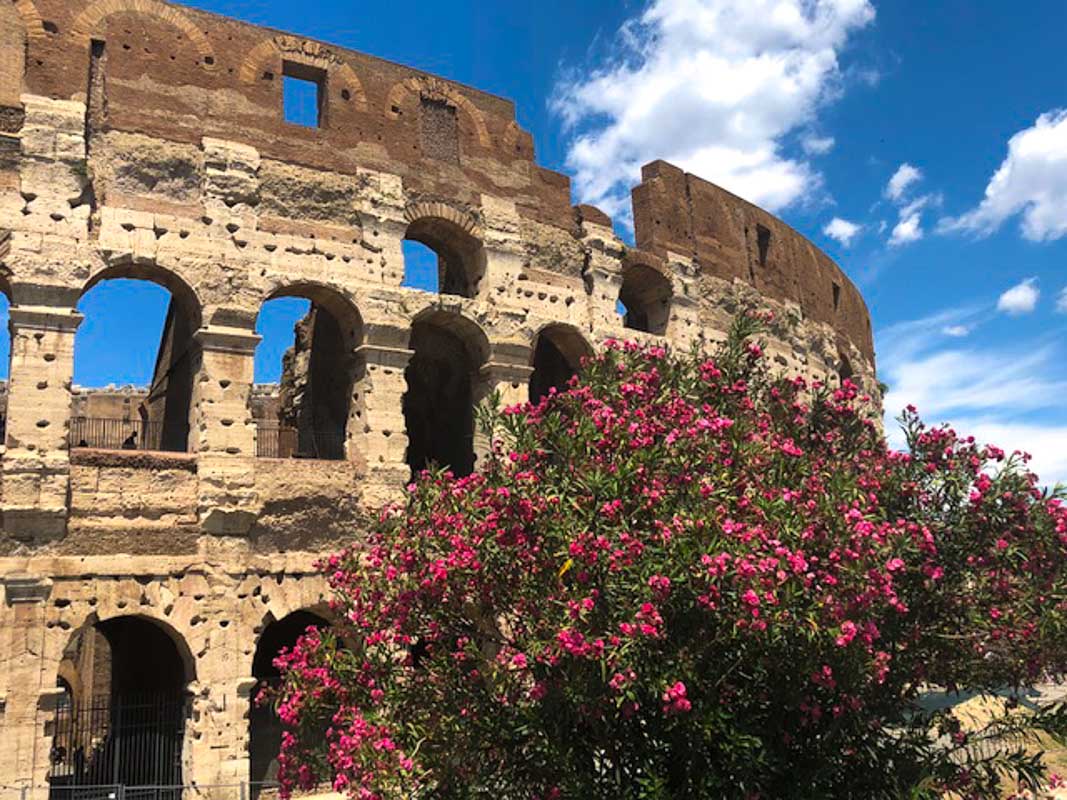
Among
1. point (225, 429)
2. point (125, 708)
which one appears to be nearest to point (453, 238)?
point (225, 429)

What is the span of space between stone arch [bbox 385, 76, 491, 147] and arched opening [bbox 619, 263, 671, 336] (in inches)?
140

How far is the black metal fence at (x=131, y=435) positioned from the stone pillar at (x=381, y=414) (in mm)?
2492

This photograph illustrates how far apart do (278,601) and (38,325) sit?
4.25 meters

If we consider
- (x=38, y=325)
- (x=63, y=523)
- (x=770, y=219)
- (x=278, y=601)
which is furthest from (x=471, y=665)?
(x=770, y=219)

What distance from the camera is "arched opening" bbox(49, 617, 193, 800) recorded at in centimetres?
1134

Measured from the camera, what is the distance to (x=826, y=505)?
6367mm

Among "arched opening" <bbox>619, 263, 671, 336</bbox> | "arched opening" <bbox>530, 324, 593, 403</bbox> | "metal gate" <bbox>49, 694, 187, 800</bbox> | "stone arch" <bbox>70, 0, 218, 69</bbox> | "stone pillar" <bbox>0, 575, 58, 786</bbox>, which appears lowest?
"metal gate" <bbox>49, 694, 187, 800</bbox>

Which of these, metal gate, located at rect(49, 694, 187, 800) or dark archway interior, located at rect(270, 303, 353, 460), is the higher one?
dark archway interior, located at rect(270, 303, 353, 460)

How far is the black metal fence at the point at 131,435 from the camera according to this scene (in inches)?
597

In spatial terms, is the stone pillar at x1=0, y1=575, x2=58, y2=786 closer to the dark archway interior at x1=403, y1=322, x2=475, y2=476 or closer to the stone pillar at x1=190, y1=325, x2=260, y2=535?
the stone pillar at x1=190, y1=325, x2=260, y2=535

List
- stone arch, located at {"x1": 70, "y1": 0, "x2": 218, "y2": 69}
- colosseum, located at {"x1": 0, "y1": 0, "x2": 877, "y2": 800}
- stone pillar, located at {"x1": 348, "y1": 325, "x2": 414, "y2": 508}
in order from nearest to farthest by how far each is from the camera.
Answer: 1. colosseum, located at {"x1": 0, "y1": 0, "x2": 877, "y2": 800}
2. stone arch, located at {"x1": 70, "y1": 0, "x2": 218, "y2": 69}
3. stone pillar, located at {"x1": 348, "y1": 325, "x2": 414, "y2": 508}

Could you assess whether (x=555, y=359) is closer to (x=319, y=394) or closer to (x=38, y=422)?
(x=319, y=394)

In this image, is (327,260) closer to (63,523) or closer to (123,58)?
(123,58)

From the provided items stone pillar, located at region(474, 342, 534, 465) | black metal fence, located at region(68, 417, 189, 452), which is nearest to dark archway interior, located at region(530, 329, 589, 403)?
stone pillar, located at region(474, 342, 534, 465)
